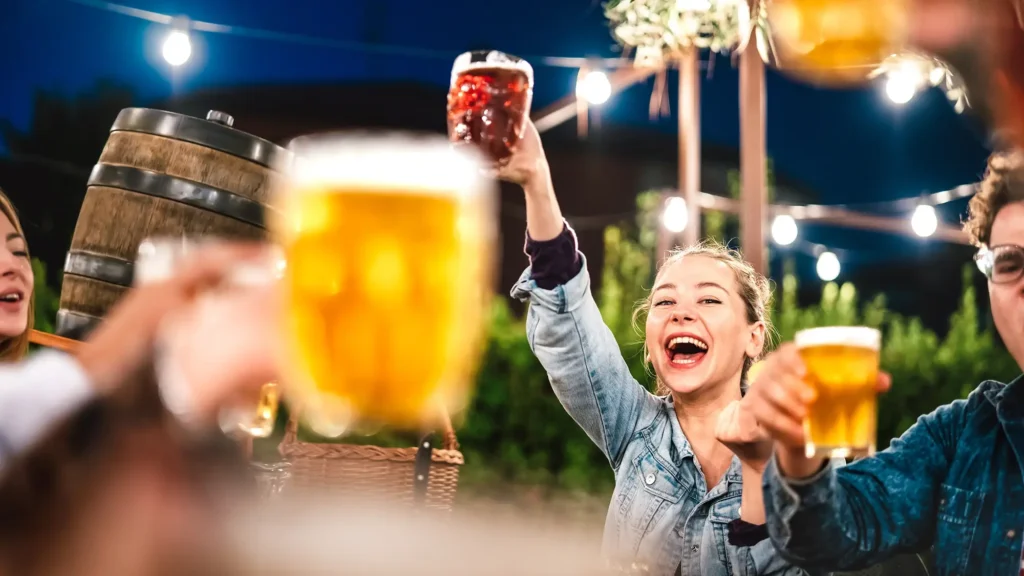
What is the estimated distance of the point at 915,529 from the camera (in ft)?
4.62

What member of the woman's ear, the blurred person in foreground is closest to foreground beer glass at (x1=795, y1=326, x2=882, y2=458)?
the blurred person in foreground

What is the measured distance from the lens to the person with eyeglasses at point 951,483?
1200 millimetres

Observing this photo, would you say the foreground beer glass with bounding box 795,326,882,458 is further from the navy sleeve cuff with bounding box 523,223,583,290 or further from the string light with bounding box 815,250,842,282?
the string light with bounding box 815,250,842,282

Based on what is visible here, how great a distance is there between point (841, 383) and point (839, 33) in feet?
1.29

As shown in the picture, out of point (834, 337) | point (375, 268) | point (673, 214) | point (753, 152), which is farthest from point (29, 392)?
point (673, 214)

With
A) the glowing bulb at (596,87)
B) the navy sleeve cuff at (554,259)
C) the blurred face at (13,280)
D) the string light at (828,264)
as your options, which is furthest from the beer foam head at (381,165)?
the string light at (828,264)

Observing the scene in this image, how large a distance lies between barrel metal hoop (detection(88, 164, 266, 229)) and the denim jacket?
0.46m

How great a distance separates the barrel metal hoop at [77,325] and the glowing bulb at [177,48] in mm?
3548

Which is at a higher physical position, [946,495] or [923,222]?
[923,222]

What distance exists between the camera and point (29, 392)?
60 centimetres

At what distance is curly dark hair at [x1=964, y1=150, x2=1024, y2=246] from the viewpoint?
1328 mm

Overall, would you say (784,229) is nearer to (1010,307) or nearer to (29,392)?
(1010,307)

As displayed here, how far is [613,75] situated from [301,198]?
16.3ft

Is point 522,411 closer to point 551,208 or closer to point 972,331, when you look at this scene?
point 972,331
